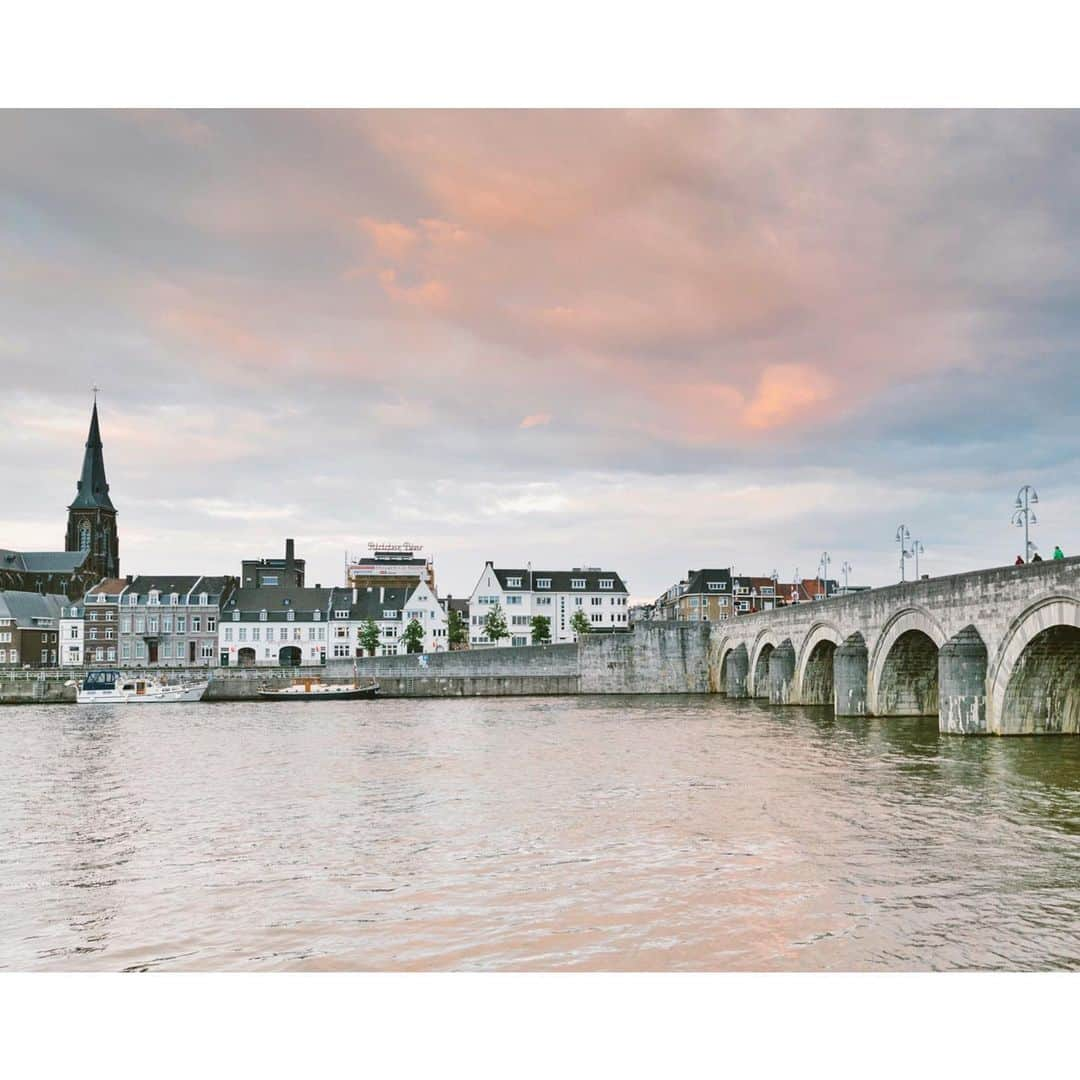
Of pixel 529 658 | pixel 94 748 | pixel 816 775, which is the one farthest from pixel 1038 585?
pixel 529 658

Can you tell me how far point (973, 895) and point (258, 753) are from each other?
2326 cm

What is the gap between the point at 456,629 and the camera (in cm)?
9331

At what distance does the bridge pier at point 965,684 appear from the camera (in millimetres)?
27359

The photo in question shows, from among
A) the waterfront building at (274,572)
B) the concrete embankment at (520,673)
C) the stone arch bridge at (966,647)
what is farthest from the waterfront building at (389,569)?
the stone arch bridge at (966,647)

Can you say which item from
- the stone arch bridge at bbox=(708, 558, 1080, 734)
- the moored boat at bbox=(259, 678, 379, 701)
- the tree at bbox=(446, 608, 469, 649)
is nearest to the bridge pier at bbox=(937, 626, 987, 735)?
the stone arch bridge at bbox=(708, 558, 1080, 734)

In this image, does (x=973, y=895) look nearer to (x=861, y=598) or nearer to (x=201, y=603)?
(x=861, y=598)

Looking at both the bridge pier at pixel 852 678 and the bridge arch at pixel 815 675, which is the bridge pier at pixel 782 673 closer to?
the bridge arch at pixel 815 675

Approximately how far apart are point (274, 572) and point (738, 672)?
5670cm

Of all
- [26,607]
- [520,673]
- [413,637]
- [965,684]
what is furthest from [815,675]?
[26,607]

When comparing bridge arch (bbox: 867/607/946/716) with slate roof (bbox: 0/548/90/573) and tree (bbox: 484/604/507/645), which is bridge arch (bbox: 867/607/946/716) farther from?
slate roof (bbox: 0/548/90/573)

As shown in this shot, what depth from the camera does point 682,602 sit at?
104688 mm

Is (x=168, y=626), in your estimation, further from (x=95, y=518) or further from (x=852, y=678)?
(x=852, y=678)

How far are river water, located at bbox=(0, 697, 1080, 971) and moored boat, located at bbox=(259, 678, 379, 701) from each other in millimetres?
34491

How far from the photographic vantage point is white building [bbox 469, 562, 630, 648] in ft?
316
